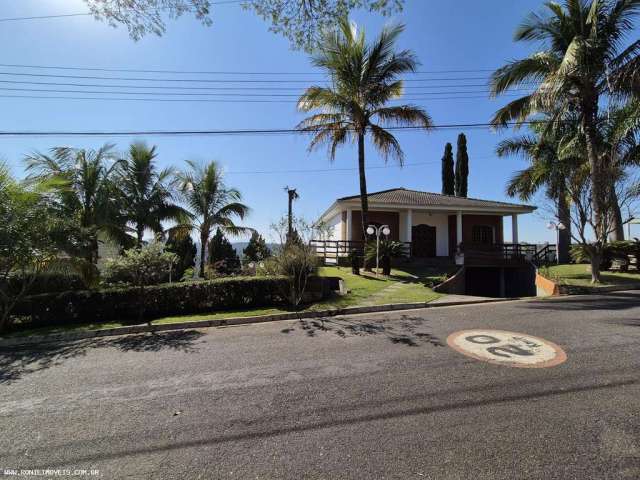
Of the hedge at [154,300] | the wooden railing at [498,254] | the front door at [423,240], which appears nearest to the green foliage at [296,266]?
the hedge at [154,300]

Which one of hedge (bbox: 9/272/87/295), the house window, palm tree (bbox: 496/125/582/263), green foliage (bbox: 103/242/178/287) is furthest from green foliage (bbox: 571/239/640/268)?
hedge (bbox: 9/272/87/295)

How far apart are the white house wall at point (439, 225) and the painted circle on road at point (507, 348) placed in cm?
1640

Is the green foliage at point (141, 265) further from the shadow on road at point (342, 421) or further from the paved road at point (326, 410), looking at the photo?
the shadow on road at point (342, 421)

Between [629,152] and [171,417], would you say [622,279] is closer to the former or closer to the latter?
[629,152]

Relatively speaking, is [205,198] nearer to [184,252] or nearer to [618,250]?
[184,252]

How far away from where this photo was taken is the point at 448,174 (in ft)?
108

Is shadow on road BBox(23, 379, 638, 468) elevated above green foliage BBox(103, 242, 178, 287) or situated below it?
below

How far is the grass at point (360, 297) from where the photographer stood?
789 centimetres

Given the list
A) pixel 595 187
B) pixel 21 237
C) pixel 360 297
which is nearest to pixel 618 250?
pixel 595 187

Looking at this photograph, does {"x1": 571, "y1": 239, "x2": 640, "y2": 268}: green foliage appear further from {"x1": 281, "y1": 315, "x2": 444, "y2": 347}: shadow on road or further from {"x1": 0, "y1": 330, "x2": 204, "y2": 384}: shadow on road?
{"x1": 0, "y1": 330, "x2": 204, "y2": 384}: shadow on road

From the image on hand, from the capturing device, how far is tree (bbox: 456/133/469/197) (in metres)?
31.8

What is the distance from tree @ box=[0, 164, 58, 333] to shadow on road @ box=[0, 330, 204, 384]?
6.65 feet

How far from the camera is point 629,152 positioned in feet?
48.7

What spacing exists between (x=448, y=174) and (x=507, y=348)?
101 feet
